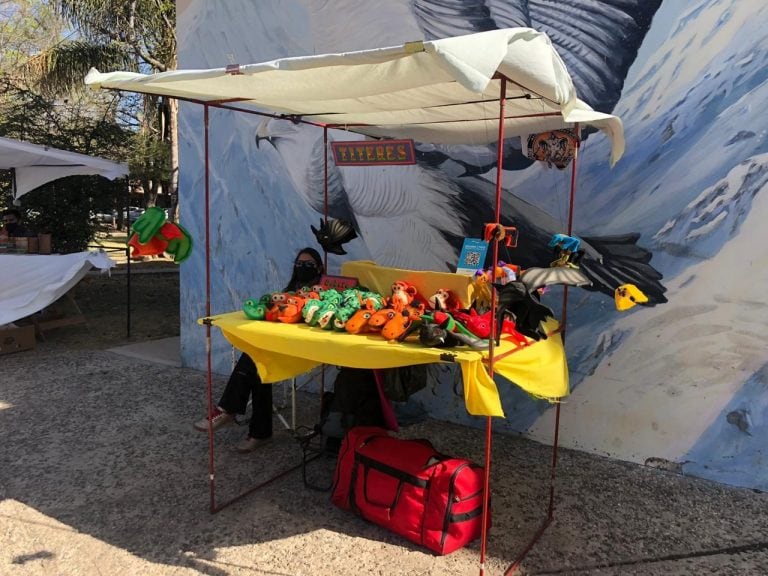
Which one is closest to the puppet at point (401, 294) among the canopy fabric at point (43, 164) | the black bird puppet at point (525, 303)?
the black bird puppet at point (525, 303)

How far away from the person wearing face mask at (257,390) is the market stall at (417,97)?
2.45 feet

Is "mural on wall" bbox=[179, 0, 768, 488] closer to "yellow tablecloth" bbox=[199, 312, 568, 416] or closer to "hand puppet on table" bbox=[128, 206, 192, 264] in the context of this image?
"yellow tablecloth" bbox=[199, 312, 568, 416]

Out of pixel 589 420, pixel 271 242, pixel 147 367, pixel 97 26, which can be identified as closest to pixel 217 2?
pixel 271 242

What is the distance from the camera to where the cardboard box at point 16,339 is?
6.62 m

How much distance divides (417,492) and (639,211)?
7.31 ft

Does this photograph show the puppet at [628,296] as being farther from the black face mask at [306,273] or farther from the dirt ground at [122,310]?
the dirt ground at [122,310]

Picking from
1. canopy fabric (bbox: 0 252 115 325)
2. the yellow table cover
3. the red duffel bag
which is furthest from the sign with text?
canopy fabric (bbox: 0 252 115 325)

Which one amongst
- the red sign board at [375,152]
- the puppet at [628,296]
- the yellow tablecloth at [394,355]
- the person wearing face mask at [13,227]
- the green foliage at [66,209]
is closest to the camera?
the yellow tablecloth at [394,355]

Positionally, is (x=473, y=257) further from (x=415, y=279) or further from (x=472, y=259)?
(x=415, y=279)

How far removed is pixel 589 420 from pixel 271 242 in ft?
10.1

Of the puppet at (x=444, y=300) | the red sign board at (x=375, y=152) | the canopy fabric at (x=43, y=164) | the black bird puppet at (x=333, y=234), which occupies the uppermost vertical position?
the canopy fabric at (x=43, y=164)

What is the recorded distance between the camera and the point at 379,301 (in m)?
3.06

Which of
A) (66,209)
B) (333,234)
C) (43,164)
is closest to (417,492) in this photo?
(333,234)

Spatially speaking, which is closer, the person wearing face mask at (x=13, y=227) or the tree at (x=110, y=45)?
the person wearing face mask at (x=13, y=227)
